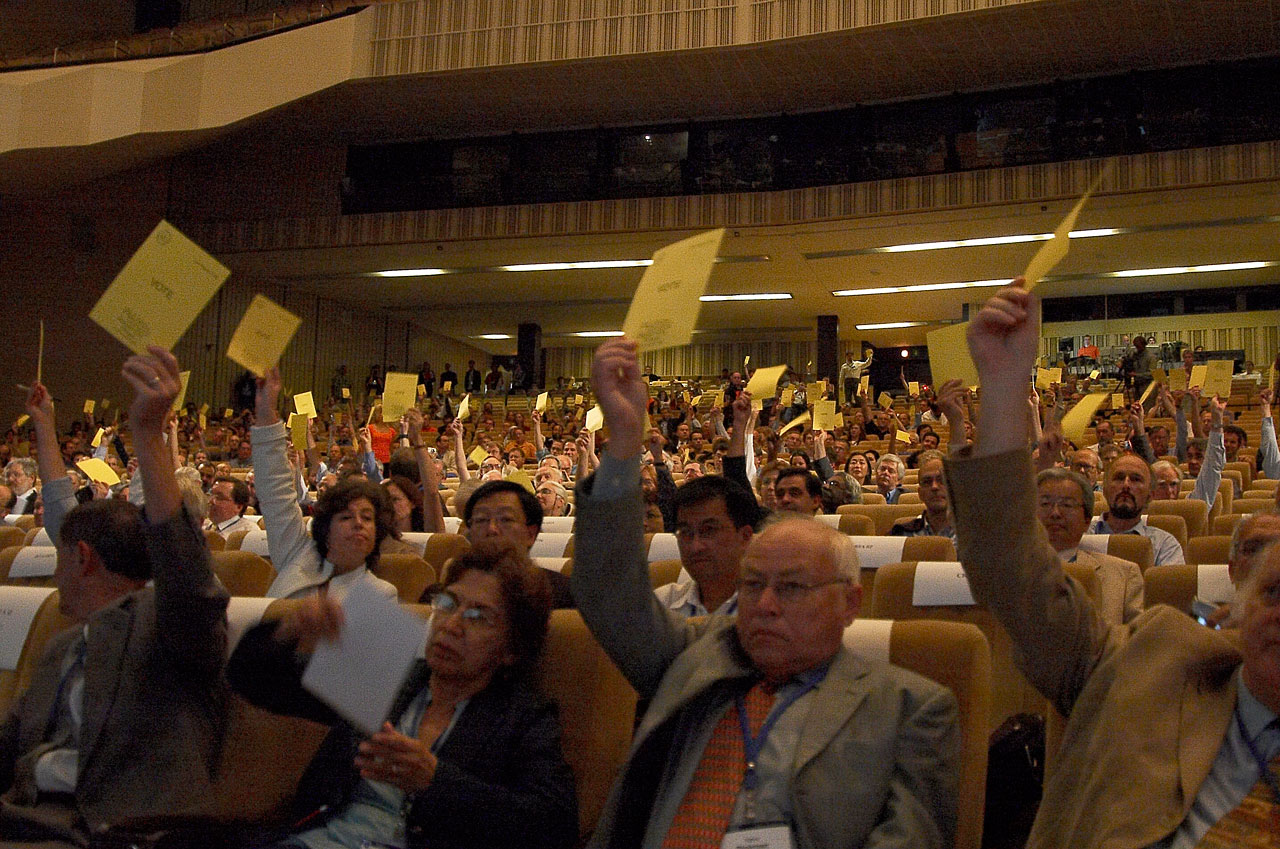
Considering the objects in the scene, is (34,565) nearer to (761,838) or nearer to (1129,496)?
(761,838)

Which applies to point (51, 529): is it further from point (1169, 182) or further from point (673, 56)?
point (1169, 182)

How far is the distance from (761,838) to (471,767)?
48 centimetres

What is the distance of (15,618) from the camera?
2.29 metres

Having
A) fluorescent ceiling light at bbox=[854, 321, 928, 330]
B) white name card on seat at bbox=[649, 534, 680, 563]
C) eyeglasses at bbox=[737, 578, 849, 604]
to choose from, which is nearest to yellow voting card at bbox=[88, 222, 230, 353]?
eyeglasses at bbox=[737, 578, 849, 604]

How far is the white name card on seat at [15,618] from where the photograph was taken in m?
2.25

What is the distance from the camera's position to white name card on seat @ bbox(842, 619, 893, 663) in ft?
5.86

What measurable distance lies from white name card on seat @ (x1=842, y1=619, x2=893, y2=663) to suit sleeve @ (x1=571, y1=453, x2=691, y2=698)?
353 mm

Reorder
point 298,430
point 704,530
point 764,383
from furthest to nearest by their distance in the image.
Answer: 1. point 298,430
2. point 764,383
3. point 704,530

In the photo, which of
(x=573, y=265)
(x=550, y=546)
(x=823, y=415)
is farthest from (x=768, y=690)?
(x=573, y=265)

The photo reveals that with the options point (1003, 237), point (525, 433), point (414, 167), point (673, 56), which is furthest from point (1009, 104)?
point (414, 167)

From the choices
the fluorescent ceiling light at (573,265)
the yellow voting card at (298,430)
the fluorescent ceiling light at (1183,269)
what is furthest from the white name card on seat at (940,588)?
the fluorescent ceiling light at (1183,269)

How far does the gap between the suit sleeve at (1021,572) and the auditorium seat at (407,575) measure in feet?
5.34

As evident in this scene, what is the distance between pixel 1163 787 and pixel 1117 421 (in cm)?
1016

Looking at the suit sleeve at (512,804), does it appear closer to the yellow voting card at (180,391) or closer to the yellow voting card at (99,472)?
the yellow voting card at (180,391)
